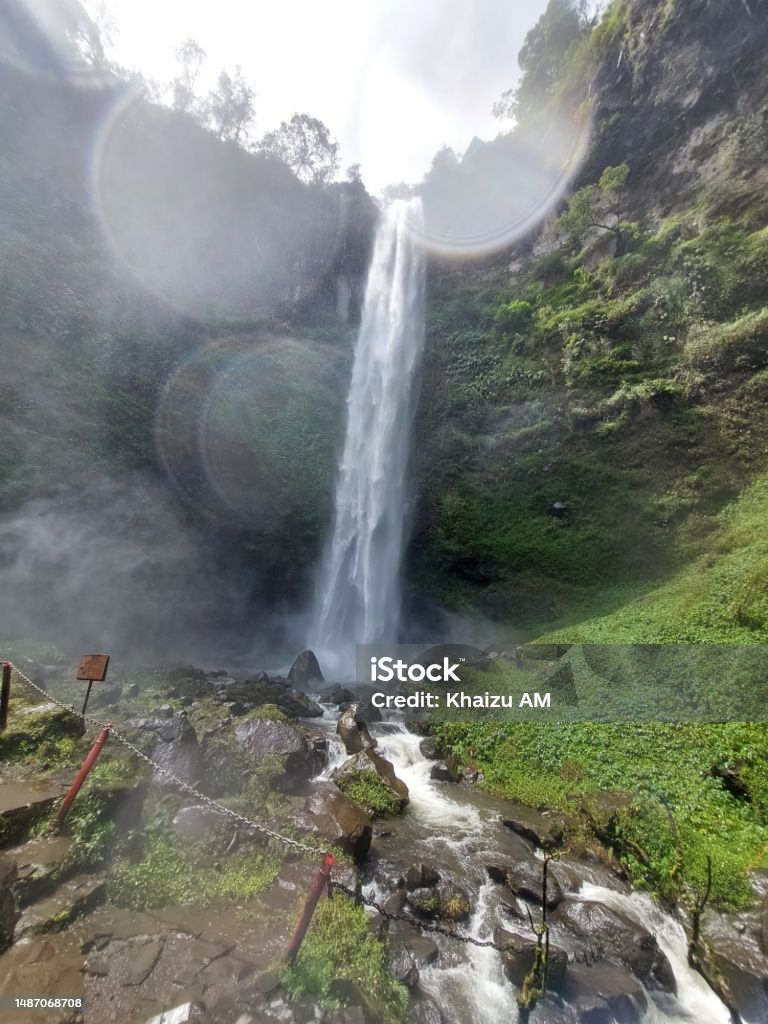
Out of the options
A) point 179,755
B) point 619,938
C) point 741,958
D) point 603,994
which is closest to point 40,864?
point 179,755

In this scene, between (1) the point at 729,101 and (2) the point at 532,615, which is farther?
(1) the point at 729,101

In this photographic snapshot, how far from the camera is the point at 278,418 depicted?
23078mm

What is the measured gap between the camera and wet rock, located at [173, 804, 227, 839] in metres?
5.55

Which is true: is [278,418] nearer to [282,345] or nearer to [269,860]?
[282,345]

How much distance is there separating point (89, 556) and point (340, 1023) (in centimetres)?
1548

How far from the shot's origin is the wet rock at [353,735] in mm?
8981

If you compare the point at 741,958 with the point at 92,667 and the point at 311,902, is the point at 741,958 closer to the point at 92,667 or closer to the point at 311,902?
the point at 311,902

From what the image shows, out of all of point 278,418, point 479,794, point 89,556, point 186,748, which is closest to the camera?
point 186,748

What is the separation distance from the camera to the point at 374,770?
25.6ft

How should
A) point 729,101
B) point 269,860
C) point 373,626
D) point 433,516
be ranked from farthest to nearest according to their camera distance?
point 433,516 → point 373,626 → point 729,101 → point 269,860

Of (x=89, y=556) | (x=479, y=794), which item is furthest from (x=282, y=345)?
(x=479, y=794)

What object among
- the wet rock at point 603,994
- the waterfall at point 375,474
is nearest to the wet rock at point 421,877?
the wet rock at point 603,994

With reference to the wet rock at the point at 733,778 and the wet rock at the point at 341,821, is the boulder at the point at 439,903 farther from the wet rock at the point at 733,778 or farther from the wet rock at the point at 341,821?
the wet rock at the point at 733,778

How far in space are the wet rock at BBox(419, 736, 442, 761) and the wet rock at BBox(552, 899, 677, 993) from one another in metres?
4.14
